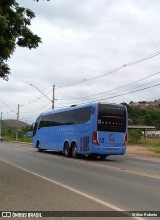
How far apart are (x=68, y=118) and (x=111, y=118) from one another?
5.11m

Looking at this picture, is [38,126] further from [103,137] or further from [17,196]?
[17,196]

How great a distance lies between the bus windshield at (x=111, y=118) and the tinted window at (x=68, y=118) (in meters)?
0.90

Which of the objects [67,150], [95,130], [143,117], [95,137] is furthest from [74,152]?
[143,117]

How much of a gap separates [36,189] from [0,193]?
1226 mm

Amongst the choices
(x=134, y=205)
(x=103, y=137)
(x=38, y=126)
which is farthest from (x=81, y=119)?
(x=134, y=205)

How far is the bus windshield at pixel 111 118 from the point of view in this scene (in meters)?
26.6

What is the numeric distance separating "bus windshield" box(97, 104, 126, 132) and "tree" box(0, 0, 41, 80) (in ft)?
35.3

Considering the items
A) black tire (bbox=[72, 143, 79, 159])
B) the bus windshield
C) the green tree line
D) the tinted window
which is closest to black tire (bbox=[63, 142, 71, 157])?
black tire (bbox=[72, 143, 79, 159])

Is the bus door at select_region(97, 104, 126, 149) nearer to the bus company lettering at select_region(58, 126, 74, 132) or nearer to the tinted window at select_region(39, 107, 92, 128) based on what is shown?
the tinted window at select_region(39, 107, 92, 128)

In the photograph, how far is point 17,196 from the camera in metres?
11.2

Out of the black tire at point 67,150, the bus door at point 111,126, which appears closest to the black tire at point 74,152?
the black tire at point 67,150

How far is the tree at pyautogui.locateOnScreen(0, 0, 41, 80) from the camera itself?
15109mm

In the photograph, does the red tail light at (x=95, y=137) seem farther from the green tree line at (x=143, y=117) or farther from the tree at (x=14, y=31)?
the green tree line at (x=143, y=117)

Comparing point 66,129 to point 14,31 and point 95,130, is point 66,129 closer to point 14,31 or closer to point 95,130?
point 95,130
